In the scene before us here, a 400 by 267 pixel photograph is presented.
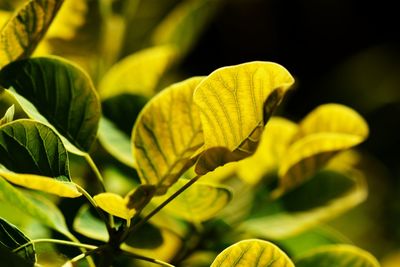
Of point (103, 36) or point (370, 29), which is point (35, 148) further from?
point (370, 29)

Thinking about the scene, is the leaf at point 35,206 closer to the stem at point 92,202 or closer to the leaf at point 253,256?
the stem at point 92,202

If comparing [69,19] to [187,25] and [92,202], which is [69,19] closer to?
[187,25]

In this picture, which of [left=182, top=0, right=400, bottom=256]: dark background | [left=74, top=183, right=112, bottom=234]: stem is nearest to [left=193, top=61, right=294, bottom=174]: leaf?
[left=74, top=183, right=112, bottom=234]: stem

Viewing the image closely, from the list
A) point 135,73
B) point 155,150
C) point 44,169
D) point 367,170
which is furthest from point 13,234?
point 367,170

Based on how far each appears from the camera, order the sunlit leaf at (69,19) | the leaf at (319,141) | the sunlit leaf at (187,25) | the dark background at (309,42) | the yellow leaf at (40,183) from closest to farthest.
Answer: the yellow leaf at (40,183)
the leaf at (319,141)
the sunlit leaf at (69,19)
the sunlit leaf at (187,25)
the dark background at (309,42)

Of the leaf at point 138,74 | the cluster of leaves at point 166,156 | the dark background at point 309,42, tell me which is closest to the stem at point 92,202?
the cluster of leaves at point 166,156

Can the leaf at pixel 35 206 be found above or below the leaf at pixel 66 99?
below

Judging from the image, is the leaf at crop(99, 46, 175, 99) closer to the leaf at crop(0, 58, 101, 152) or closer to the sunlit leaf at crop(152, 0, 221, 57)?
the sunlit leaf at crop(152, 0, 221, 57)

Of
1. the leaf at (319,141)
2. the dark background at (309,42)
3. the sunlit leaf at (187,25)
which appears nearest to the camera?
the leaf at (319,141)
